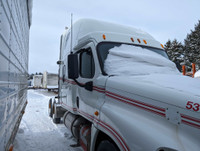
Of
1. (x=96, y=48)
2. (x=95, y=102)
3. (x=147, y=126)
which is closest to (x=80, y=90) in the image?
(x=95, y=102)

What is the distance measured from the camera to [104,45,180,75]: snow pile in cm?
272

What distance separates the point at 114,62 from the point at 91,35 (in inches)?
31.9

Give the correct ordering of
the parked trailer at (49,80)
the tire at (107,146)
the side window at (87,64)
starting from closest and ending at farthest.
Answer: the tire at (107,146) < the side window at (87,64) < the parked trailer at (49,80)

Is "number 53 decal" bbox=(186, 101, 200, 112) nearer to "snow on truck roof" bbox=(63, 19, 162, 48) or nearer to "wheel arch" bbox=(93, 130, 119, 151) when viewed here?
"wheel arch" bbox=(93, 130, 119, 151)

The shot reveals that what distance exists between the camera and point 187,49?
121 ft

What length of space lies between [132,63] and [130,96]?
84cm

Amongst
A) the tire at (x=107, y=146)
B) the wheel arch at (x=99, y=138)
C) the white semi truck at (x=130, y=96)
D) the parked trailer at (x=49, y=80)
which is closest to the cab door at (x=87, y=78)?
the white semi truck at (x=130, y=96)

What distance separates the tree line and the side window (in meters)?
34.2

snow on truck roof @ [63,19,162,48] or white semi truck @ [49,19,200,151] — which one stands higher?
snow on truck roof @ [63,19,162,48]

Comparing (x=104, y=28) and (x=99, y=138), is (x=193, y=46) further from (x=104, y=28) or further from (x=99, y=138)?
(x=99, y=138)

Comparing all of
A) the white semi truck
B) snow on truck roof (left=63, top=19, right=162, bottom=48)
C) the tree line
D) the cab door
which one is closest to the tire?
the white semi truck

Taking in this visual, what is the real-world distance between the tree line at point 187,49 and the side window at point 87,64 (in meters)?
34.2

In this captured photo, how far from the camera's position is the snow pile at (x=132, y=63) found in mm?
2716

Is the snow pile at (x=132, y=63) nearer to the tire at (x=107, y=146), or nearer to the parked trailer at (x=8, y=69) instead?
the tire at (x=107, y=146)
